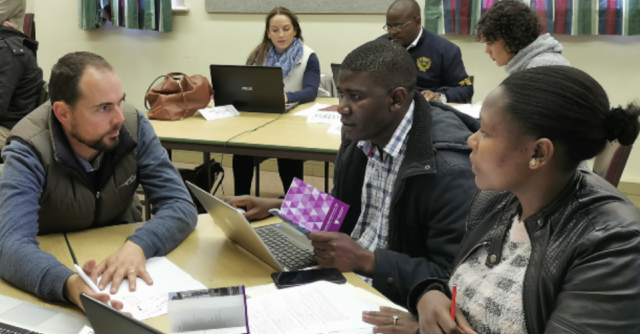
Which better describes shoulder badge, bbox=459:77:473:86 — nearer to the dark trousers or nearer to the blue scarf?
the blue scarf

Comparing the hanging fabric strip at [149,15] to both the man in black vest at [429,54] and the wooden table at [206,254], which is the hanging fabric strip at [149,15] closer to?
the man in black vest at [429,54]

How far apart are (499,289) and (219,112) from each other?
2.46m

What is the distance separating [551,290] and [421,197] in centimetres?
60

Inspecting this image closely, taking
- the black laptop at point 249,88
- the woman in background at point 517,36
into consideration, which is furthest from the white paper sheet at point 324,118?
the woman in background at point 517,36

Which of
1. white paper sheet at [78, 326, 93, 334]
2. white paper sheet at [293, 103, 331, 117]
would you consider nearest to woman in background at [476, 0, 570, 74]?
white paper sheet at [293, 103, 331, 117]

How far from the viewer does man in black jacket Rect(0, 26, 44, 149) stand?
3.14 meters

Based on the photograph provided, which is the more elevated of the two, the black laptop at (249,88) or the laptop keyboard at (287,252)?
the black laptop at (249,88)

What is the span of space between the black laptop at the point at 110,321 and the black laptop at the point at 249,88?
240 centimetres

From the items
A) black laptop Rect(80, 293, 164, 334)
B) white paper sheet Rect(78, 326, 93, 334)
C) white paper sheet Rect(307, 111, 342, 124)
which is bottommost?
white paper sheet Rect(78, 326, 93, 334)

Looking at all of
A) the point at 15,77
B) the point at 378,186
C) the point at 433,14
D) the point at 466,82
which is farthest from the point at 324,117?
the point at 15,77

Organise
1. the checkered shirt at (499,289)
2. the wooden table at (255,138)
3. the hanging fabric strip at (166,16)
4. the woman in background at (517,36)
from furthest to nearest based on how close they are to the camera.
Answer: the hanging fabric strip at (166,16), the woman in background at (517,36), the wooden table at (255,138), the checkered shirt at (499,289)

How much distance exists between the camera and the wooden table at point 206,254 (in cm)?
138

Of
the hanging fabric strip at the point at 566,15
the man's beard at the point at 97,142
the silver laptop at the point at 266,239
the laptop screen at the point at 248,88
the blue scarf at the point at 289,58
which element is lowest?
the silver laptop at the point at 266,239

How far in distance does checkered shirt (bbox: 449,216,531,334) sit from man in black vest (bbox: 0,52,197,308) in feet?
2.41
